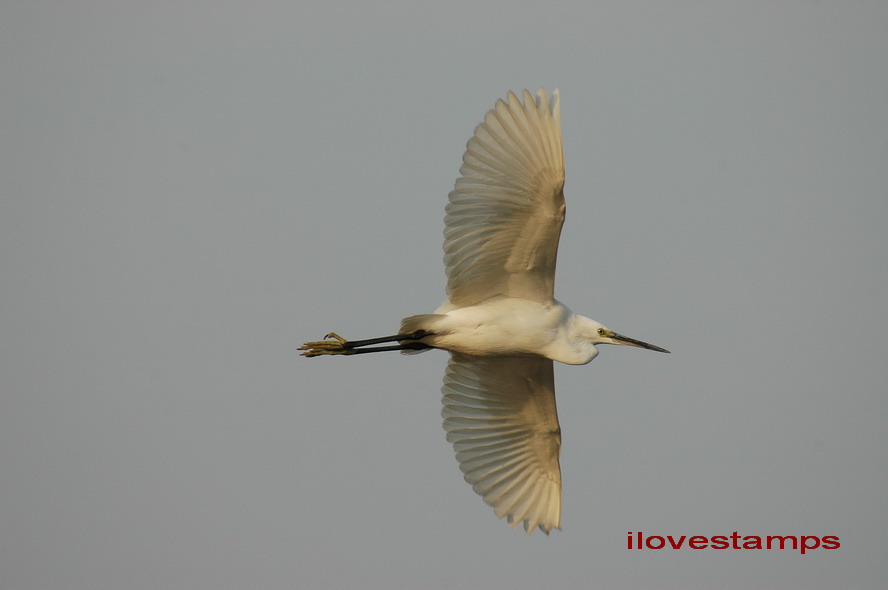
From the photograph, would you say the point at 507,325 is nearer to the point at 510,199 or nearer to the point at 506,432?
the point at 510,199

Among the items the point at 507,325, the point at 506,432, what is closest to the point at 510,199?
the point at 507,325

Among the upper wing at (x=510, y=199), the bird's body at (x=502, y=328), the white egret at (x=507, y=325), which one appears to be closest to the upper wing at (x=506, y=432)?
the white egret at (x=507, y=325)

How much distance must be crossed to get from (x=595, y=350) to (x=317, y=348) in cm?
292

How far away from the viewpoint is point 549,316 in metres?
13.4

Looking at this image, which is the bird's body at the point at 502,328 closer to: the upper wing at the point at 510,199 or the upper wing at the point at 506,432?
the upper wing at the point at 510,199

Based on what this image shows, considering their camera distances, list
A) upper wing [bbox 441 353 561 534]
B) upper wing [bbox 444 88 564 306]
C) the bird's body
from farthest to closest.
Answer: upper wing [bbox 441 353 561 534]
the bird's body
upper wing [bbox 444 88 564 306]

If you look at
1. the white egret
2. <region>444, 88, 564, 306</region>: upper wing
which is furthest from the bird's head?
<region>444, 88, 564, 306</region>: upper wing

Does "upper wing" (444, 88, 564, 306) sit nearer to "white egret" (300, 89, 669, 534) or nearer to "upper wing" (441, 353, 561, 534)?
"white egret" (300, 89, 669, 534)

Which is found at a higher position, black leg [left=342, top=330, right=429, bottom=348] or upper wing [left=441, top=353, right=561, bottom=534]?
black leg [left=342, top=330, right=429, bottom=348]

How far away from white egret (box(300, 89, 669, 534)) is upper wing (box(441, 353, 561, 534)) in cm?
1

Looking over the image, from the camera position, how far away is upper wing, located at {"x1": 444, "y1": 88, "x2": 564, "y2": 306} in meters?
12.5

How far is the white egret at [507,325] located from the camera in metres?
12.5

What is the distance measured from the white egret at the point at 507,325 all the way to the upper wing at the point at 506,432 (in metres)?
0.01

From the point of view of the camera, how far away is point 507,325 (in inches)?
524
